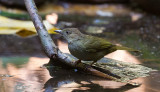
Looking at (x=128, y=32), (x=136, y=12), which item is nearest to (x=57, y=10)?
(x=136, y=12)

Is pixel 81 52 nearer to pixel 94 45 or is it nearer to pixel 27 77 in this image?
pixel 94 45

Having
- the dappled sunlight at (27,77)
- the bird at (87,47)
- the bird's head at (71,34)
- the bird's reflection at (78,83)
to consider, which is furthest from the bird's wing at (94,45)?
the dappled sunlight at (27,77)

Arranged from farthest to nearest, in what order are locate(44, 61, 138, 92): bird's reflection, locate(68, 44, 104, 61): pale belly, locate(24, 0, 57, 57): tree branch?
1. locate(24, 0, 57, 57): tree branch
2. locate(68, 44, 104, 61): pale belly
3. locate(44, 61, 138, 92): bird's reflection

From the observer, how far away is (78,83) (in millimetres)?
2576

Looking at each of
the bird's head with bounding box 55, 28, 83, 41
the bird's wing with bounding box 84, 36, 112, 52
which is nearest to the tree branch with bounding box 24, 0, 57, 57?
the bird's head with bounding box 55, 28, 83, 41

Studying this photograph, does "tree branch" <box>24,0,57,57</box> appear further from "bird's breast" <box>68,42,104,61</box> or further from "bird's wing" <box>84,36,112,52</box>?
"bird's wing" <box>84,36,112,52</box>

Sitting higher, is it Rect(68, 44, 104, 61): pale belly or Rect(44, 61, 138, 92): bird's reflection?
Rect(68, 44, 104, 61): pale belly

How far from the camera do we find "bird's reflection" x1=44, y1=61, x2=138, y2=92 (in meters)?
2.39

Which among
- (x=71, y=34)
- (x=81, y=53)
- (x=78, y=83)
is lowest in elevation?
(x=78, y=83)

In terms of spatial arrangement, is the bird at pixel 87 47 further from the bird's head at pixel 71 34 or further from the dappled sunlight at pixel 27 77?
the dappled sunlight at pixel 27 77

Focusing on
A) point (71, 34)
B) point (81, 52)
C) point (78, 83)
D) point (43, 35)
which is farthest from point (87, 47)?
point (43, 35)

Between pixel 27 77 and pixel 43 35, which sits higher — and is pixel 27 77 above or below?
below

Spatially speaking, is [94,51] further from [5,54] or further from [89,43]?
[5,54]

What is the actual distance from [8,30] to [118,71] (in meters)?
2.82
